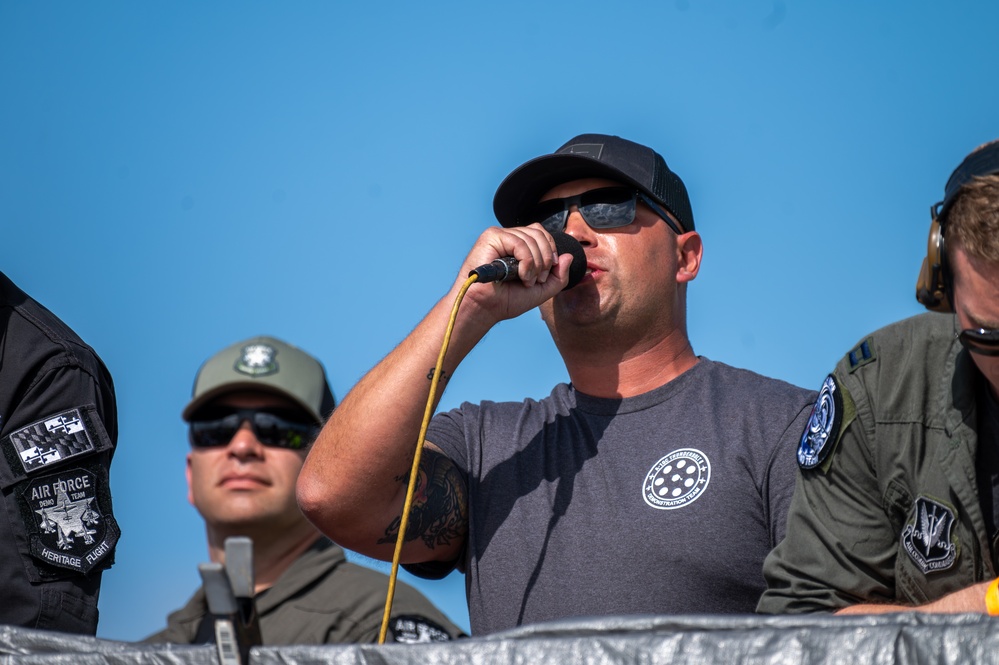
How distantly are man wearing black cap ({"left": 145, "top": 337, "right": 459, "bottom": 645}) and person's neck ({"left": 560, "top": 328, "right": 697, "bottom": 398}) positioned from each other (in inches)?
51.0

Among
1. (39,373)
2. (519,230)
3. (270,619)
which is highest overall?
(519,230)

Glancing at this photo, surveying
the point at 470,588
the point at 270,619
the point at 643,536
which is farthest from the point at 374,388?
the point at 270,619

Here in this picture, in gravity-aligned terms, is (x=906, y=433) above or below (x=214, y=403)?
below

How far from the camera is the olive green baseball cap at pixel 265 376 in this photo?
505 centimetres

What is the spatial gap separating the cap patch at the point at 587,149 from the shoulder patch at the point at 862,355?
119 centimetres

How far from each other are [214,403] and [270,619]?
1042 mm

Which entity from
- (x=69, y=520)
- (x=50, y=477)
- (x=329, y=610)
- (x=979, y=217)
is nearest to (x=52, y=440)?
(x=50, y=477)

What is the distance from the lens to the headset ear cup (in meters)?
2.57

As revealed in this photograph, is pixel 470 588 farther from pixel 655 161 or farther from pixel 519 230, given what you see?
pixel 655 161

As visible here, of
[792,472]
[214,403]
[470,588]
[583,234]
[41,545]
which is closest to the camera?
[41,545]

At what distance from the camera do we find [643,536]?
3.28 metres

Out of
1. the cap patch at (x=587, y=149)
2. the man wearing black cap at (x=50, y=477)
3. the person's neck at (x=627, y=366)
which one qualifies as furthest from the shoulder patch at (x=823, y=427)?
the man wearing black cap at (x=50, y=477)

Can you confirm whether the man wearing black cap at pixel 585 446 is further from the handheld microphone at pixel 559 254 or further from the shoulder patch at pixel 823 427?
the shoulder patch at pixel 823 427

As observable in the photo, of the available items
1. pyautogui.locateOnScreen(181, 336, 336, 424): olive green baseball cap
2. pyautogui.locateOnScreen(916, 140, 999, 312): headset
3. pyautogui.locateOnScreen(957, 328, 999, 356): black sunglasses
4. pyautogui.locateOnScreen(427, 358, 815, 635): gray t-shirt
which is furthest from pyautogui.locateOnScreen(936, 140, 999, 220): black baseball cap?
pyautogui.locateOnScreen(181, 336, 336, 424): olive green baseball cap
